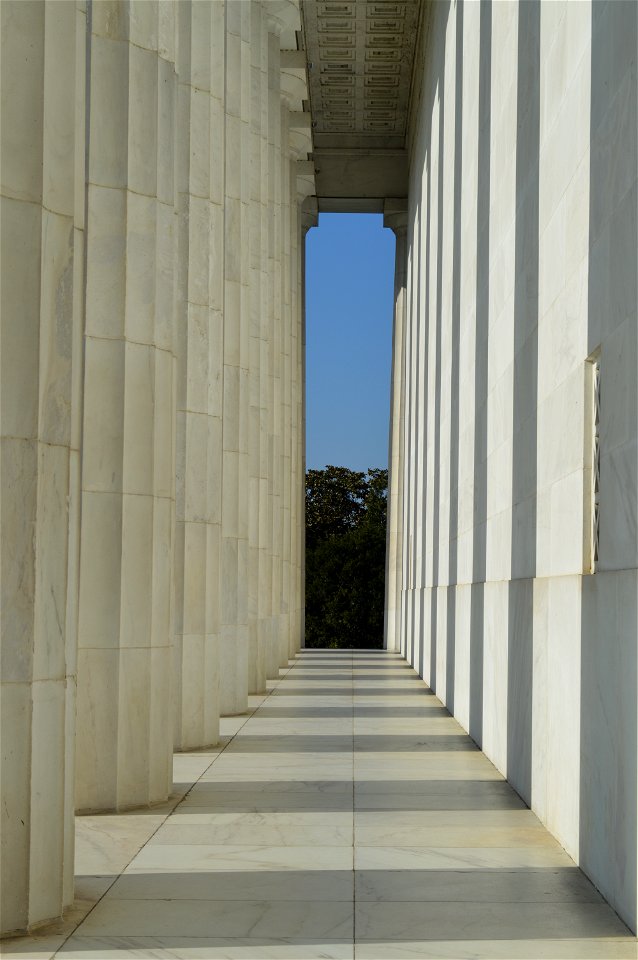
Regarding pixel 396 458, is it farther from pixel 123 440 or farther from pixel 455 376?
pixel 123 440

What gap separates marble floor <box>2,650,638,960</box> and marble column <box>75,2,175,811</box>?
1045 mm

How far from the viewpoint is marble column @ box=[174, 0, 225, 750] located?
83.8 ft

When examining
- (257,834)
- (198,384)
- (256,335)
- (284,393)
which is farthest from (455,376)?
(257,834)

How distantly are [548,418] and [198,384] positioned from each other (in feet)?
31.0

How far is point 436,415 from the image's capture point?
46062 mm

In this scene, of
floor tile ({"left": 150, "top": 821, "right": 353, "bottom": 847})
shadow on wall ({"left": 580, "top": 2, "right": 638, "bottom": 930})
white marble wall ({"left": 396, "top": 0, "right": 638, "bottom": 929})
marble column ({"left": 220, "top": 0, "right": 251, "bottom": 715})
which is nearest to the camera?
shadow on wall ({"left": 580, "top": 2, "right": 638, "bottom": 930})

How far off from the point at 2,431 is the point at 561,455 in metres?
8.39

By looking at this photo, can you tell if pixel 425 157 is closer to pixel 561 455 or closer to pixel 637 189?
pixel 561 455

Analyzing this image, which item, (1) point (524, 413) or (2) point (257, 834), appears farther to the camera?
(1) point (524, 413)

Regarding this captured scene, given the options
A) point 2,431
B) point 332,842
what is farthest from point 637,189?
point 332,842

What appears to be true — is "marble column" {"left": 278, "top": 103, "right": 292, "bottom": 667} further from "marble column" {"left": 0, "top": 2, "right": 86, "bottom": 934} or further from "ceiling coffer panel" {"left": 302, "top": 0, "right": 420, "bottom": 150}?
"marble column" {"left": 0, "top": 2, "right": 86, "bottom": 934}

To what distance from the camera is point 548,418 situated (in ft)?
61.6

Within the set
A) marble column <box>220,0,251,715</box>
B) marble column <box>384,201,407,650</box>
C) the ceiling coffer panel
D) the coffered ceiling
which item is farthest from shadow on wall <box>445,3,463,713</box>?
marble column <box>384,201,407,650</box>

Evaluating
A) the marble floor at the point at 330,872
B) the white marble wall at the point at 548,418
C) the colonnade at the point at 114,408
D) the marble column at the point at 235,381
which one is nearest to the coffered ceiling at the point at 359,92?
the white marble wall at the point at 548,418
